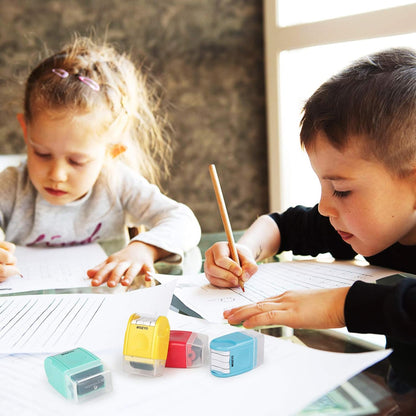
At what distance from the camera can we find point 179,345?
42cm

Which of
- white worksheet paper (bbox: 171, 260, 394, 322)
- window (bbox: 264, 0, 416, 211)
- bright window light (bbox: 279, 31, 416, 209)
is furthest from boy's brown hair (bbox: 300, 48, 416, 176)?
bright window light (bbox: 279, 31, 416, 209)

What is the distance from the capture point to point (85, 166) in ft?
3.45

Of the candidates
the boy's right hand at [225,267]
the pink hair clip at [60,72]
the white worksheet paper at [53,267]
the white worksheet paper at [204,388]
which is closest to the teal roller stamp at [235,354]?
the white worksheet paper at [204,388]

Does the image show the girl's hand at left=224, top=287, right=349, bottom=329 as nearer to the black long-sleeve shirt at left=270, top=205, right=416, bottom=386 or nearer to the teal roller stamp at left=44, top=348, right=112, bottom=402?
the black long-sleeve shirt at left=270, top=205, right=416, bottom=386

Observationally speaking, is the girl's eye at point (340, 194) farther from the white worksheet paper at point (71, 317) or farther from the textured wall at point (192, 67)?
the textured wall at point (192, 67)

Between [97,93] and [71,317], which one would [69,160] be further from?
[71,317]

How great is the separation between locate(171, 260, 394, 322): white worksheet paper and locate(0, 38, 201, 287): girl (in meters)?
0.20

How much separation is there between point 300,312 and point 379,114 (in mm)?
297

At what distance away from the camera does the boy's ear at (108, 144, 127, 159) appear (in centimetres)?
113

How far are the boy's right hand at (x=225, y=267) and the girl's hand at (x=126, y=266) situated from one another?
4.3 inches

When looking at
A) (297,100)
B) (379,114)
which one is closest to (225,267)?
(379,114)

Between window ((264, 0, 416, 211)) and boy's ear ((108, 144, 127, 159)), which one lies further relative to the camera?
window ((264, 0, 416, 211))

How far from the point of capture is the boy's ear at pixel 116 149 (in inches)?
44.6

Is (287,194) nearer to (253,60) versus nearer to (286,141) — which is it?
(286,141)
